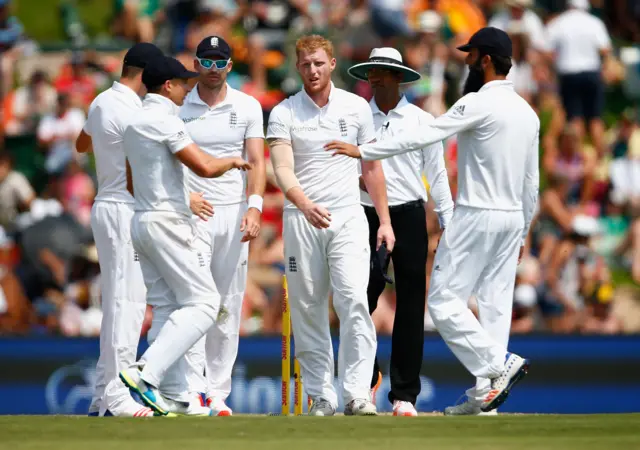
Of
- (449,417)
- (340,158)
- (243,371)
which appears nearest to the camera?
(449,417)

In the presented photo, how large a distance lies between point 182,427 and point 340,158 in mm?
2533

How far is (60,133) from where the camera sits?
16.9 metres

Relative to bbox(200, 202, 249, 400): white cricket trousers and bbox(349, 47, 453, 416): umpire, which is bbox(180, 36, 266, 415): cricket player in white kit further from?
bbox(349, 47, 453, 416): umpire

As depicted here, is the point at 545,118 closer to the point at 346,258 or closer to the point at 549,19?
the point at 549,19

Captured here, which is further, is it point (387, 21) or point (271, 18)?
point (271, 18)

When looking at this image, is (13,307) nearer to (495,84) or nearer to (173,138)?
(173,138)

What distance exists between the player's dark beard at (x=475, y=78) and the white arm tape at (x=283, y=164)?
4.47ft

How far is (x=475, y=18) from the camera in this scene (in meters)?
18.9

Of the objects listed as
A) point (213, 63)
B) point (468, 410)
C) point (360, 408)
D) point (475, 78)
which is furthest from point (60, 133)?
point (468, 410)

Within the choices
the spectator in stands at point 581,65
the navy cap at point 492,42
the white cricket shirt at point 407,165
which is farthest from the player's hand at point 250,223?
the spectator in stands at point 581,65

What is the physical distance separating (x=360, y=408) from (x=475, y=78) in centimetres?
244

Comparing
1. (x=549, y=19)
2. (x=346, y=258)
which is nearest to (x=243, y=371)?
(x=346, y=258)

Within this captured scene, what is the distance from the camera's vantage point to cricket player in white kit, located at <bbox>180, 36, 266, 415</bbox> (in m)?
10.3

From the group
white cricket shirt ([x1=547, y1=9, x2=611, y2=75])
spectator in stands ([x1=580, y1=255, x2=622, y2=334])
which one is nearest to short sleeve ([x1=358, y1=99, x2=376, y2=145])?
spectator in stands ([x1=580, y1=255, x2=622, y2=334])
